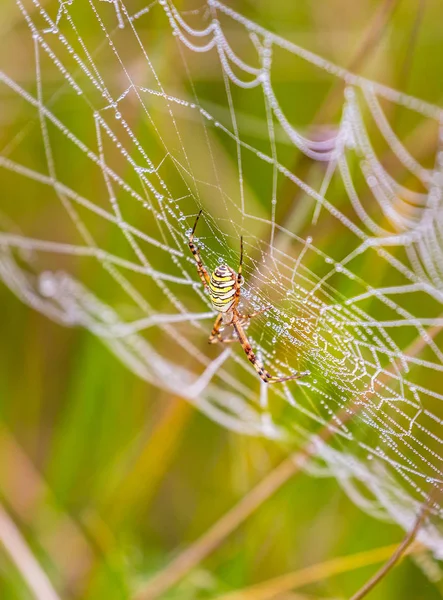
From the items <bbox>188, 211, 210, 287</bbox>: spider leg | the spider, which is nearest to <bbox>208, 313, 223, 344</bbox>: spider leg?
the spider

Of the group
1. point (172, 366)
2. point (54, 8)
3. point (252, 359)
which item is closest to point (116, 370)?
point (172, 366)

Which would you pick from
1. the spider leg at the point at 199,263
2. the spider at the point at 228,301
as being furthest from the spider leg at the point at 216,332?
the spider leg at the point at 199,263

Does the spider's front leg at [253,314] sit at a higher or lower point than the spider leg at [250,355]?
higher

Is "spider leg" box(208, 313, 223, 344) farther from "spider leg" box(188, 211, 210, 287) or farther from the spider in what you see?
"spider leg" box(188, 211, 210, 287)

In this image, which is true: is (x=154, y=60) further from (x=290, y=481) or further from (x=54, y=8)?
(x=290, y=481)

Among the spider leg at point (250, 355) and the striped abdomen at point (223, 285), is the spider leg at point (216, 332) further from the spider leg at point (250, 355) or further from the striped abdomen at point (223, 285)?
the striped abdomen at point (223, 285)

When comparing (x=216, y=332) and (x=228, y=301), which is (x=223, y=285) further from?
(x=216, y=332)

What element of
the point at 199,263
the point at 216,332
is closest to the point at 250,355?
the point at 216,332
